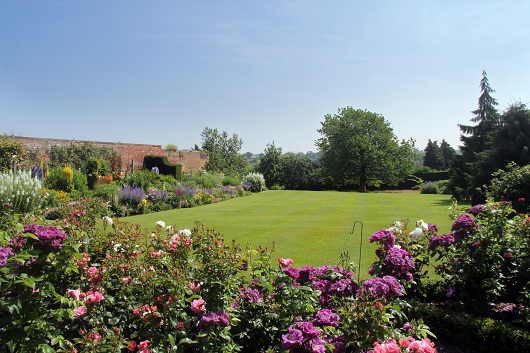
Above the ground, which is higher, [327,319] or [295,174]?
[295,174]

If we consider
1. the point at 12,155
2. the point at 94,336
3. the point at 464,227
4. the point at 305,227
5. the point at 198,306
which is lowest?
the point at 305,227

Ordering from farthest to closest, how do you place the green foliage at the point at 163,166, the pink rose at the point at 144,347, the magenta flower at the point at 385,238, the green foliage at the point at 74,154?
the green foliage at the point at 163,166, the green foliage at the point at 74,154, the magenta flower at the point at 385,238, the pink rose at the point at 144,347

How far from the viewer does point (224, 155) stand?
33.3 m

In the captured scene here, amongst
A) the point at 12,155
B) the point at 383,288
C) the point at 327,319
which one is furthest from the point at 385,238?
the point at 12,155

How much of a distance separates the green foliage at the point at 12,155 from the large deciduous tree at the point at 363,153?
24105 millimetres

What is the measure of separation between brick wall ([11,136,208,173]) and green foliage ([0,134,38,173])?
0.97 meters

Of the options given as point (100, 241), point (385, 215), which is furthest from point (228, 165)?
point (100, 241)

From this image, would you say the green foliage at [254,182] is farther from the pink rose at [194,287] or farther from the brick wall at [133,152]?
the pink rose at [194,287]

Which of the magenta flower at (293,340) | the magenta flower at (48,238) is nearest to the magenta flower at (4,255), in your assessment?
the magenta flower at (48,238)

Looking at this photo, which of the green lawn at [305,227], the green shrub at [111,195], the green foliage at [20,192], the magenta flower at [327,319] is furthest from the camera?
the green shrub at [111,195]

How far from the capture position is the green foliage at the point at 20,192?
7.93 metres

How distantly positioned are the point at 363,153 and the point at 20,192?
28.2 meters

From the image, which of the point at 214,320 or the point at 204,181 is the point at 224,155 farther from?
the point at 214,320

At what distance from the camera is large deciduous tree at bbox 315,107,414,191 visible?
105 feet
